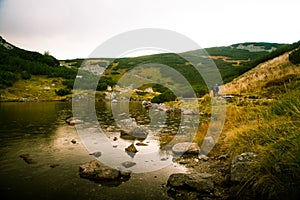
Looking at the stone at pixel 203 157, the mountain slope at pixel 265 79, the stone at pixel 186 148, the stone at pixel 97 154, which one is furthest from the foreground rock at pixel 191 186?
the mountain slope at pixel 265 79

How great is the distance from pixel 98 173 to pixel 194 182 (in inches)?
144

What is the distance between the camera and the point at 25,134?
17.7m

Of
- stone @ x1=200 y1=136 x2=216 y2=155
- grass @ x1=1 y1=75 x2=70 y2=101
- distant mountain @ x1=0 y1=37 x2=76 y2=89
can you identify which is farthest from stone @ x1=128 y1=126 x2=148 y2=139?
distant mountain @ x1=0 y1=37 x2=76 y2=89

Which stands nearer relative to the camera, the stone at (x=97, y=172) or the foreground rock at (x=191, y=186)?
the foreground rock at (x=191, y=186)

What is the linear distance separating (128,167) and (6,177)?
4.65 m

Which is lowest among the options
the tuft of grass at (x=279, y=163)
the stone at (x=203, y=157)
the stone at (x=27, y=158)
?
the stone at (x=203, y=157)

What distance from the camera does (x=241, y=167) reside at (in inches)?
316

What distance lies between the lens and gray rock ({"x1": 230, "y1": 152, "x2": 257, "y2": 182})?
25.6 feet

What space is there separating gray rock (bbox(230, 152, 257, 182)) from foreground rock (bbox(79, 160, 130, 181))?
413cm

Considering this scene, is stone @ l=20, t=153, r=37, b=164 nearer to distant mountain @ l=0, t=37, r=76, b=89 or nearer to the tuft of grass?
the tuft of grass

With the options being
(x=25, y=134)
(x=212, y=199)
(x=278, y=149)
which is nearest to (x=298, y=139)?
(x=278, y=149)

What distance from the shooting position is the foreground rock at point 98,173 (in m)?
9.35

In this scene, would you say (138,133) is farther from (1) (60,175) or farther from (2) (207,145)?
(1) (60,175)

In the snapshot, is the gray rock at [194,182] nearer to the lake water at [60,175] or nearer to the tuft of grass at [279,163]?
the lake water at [60,175]
